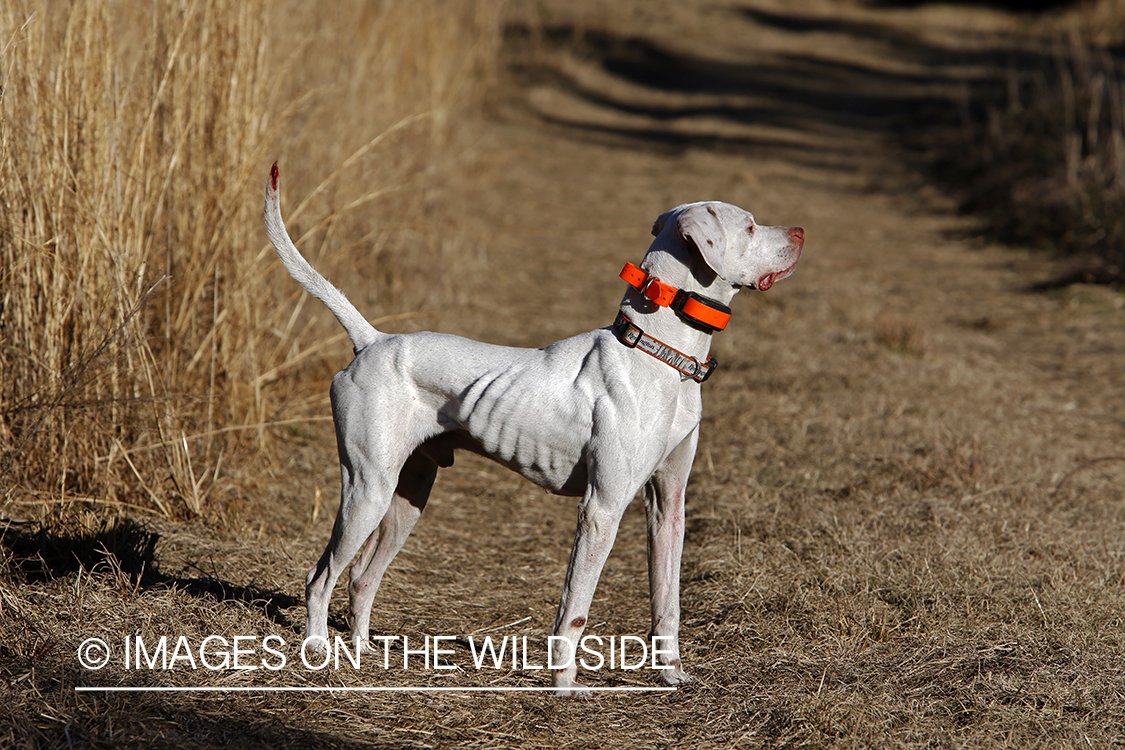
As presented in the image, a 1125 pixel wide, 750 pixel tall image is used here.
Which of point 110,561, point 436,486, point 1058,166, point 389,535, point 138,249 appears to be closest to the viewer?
point 389,535

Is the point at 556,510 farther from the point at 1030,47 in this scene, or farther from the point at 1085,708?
the point at 1030,47

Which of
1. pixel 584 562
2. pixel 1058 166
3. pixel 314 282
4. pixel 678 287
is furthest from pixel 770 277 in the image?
pixel 1058 166

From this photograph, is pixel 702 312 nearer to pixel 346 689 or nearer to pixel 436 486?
pixel 346 689

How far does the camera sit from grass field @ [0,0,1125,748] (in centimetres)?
284

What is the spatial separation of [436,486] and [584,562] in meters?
2.30

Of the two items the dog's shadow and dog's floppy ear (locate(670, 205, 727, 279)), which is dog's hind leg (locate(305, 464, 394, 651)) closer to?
the dog's shadow

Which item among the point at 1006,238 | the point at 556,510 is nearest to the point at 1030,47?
the point at 1006,238

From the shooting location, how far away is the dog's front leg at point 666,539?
299 cm

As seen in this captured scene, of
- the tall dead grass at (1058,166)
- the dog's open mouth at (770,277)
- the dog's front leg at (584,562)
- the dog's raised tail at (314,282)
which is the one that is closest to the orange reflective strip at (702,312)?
the dog's open mouth at (770,277)

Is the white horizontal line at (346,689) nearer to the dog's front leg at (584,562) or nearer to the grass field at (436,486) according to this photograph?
the grass field at (436,486)

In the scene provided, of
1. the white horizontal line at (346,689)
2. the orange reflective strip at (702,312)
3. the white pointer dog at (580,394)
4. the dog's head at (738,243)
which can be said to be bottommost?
the white horizontal line at (346,689)

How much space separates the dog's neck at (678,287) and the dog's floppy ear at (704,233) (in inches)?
2.6

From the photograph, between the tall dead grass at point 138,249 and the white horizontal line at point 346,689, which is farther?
the tall dead grass at point 138,249

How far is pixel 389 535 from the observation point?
311 cm
